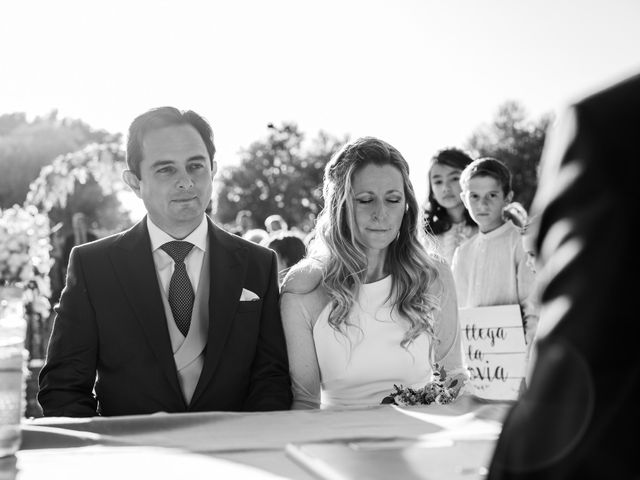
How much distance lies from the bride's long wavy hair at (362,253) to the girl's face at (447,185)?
2006 millimetres

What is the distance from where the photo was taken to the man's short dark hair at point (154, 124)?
357 centimetres

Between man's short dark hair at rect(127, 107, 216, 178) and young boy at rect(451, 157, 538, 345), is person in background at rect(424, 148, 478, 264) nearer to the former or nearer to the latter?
young boy at rect(451, 157, 538, 345)

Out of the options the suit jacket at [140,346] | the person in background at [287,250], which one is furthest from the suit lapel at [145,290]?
the person in background at [287,250]

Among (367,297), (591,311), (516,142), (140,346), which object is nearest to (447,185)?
(367,297)

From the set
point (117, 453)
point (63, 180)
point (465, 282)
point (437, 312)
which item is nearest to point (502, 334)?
point (465, 282)

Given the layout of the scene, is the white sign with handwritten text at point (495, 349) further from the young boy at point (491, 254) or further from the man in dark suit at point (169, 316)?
the man in dark suit at point (169, 316)

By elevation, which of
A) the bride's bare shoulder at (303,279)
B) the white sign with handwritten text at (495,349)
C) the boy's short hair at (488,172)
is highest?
the boy's short hair at (488,172)

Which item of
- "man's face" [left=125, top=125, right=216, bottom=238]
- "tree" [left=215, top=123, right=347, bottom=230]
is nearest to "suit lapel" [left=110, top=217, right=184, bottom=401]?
"man's face" [left=125, top=125, right=216, bottom=238]

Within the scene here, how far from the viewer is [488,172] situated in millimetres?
5250

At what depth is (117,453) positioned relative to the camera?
1682 millimetres

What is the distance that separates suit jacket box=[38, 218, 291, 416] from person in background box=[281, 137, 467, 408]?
0.64 ft

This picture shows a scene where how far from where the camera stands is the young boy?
194 inches

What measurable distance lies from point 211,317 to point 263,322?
0.80ft

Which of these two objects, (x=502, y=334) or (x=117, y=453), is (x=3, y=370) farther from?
(x=502, y=334)
